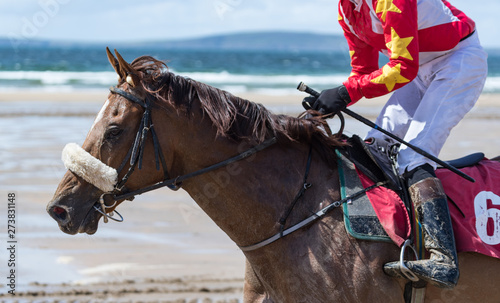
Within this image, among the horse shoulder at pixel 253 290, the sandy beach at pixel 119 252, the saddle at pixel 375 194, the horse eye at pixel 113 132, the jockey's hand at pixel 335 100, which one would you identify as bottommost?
the sandy beach at pixel 119 252

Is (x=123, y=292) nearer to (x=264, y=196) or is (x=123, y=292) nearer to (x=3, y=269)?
(x=3, y=269)

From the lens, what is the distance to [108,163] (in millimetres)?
2695

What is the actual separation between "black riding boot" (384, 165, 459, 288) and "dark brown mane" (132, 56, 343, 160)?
45 cm

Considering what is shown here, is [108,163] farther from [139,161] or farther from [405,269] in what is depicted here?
[405,269]

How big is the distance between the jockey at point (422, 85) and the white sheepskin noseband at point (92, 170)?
1.09 metres

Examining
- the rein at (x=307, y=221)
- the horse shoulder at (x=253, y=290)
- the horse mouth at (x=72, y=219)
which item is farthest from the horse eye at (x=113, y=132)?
the horse shoulder at (x=253, y=290)

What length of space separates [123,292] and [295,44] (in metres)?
154

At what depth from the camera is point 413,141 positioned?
3014 millimetres

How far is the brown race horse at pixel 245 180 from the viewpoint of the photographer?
2713 millimetres

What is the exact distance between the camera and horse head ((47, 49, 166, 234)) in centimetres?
269

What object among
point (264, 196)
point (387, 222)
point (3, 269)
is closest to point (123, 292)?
point (3, 269)

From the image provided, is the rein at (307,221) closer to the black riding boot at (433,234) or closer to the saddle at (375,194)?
the saddle at (375,194)

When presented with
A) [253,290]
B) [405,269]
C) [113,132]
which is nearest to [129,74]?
[113,132]

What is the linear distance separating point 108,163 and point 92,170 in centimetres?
8
